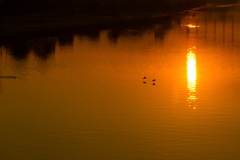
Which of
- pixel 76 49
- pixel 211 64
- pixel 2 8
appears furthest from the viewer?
pixel 2 8

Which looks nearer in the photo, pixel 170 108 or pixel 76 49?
pixel 170 108

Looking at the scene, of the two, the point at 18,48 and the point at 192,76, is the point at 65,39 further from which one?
the point at 192,76

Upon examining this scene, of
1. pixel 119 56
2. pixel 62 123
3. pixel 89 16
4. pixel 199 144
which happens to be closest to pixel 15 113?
pixel 62 123

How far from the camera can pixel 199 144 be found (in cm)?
1055

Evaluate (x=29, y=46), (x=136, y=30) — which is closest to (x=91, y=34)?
(x=136, y=30)

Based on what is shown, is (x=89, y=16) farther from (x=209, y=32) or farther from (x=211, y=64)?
(x=211, y=64)

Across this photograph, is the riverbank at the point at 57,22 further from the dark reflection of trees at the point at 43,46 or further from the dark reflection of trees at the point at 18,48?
the dark reflection of trees at the point at 43,46

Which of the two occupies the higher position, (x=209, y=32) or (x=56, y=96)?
(x=209, y=32)

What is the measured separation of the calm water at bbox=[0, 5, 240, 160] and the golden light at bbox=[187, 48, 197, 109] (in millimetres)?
24

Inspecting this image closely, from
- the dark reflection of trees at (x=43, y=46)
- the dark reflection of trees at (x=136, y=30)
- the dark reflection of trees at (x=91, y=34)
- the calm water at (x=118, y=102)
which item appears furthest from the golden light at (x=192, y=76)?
the dark reflection of trees at (x=136, y=30)

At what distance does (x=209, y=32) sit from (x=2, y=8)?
10.7 metres

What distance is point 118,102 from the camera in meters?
14.0

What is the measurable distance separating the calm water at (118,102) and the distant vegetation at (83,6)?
7252mm

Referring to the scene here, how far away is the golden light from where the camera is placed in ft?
47.0
